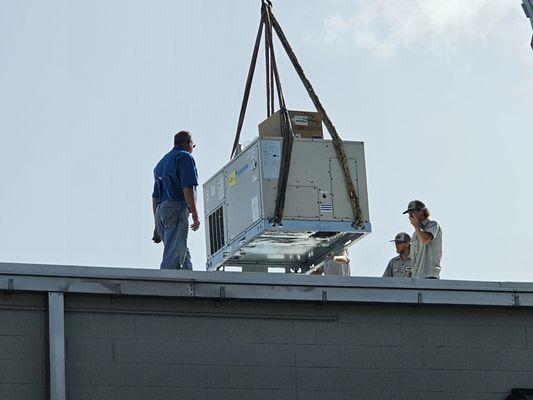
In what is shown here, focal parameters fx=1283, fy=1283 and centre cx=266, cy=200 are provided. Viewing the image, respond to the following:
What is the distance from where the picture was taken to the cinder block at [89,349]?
11.2 metres

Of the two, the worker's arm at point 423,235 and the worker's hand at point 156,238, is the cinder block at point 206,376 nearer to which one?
the worker's hand at point 156,238

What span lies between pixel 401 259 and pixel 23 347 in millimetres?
5303

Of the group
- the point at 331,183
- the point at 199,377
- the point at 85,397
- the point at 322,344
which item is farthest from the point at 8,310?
the point at 331,183

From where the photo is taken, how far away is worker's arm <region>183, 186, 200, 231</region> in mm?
12992

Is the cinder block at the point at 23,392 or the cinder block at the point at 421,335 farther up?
the cinder block at the point at 421,335

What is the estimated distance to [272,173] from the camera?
1351 cm

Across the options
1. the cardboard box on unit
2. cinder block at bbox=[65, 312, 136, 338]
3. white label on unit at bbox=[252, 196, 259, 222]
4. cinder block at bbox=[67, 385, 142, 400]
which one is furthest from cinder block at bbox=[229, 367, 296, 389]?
the cardboard box on unit

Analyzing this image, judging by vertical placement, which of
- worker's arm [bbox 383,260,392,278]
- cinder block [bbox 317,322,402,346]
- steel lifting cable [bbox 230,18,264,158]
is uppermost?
steel lifting cable [bbox 230,18,264,158]

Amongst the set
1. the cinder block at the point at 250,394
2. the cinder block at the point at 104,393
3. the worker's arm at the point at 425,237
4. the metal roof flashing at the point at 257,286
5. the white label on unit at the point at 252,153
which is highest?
the white label on unit at the point at 252,153

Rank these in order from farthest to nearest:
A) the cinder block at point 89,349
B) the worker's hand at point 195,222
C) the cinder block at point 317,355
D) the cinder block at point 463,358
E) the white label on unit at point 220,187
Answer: the white label on unit at point 220,187, the worker's hand at point 195,222, the cinder block at point 463,358, the cinder block at point 317,355, the cinder block at point 89,349

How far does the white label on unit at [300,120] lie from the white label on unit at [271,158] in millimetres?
543

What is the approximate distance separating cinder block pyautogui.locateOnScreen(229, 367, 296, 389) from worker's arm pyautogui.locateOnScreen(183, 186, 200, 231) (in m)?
1.89

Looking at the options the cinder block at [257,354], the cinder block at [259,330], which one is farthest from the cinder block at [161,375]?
the cinder block at [259,330]

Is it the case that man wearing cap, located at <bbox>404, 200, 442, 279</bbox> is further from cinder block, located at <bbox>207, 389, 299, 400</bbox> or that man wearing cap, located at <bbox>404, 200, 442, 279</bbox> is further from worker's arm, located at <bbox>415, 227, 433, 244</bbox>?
cinder block, located at <bbox>207, 389, 299, 400</bbox>
